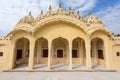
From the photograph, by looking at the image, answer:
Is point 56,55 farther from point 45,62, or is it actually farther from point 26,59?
point 26,59

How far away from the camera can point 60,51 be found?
50.9 feet

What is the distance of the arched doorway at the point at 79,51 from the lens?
15.1 meters

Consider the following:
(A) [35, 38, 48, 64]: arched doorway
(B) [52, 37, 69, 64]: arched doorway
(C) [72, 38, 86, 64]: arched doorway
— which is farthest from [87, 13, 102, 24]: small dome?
(A) [35, 38, 48, 64]: arched doorway

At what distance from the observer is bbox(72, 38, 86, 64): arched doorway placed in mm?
15078

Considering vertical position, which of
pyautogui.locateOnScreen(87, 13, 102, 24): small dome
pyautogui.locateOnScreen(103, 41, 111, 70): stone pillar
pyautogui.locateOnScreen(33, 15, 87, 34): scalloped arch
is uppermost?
pyautogui.locateOnScreen(87, 13, 102, 24): small dome

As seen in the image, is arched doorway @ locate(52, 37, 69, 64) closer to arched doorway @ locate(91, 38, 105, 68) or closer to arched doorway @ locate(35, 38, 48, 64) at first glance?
arched doorway @ locate(35, 38, 48, 64)

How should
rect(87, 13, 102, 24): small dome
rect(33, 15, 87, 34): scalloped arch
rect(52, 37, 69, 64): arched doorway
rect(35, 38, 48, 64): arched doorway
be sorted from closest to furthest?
rect(33, 15, 87, 34): scalloped arch, rect(87, 13, 102, 24): small dome, rect(35, 38, 48, 64): arched doorway, rect(52, 37, 69, 64): arched doorway

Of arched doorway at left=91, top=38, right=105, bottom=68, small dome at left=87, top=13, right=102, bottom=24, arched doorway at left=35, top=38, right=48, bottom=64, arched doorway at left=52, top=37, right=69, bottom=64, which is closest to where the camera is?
small dome at left=87, top=13, right=102, bottom=24

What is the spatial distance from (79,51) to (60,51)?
2668mm

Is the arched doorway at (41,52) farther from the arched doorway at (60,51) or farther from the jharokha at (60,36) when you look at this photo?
the jharokha at (60,36)

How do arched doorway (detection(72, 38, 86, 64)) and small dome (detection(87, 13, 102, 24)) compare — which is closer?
small dome (detection(87, 13, 102, 24))

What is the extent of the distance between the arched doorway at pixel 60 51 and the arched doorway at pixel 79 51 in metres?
1.20

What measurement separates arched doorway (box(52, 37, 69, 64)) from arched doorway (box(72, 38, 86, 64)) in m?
1.20

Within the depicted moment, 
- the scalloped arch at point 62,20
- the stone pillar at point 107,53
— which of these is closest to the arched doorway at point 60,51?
the scalloped arch at point 62,20
